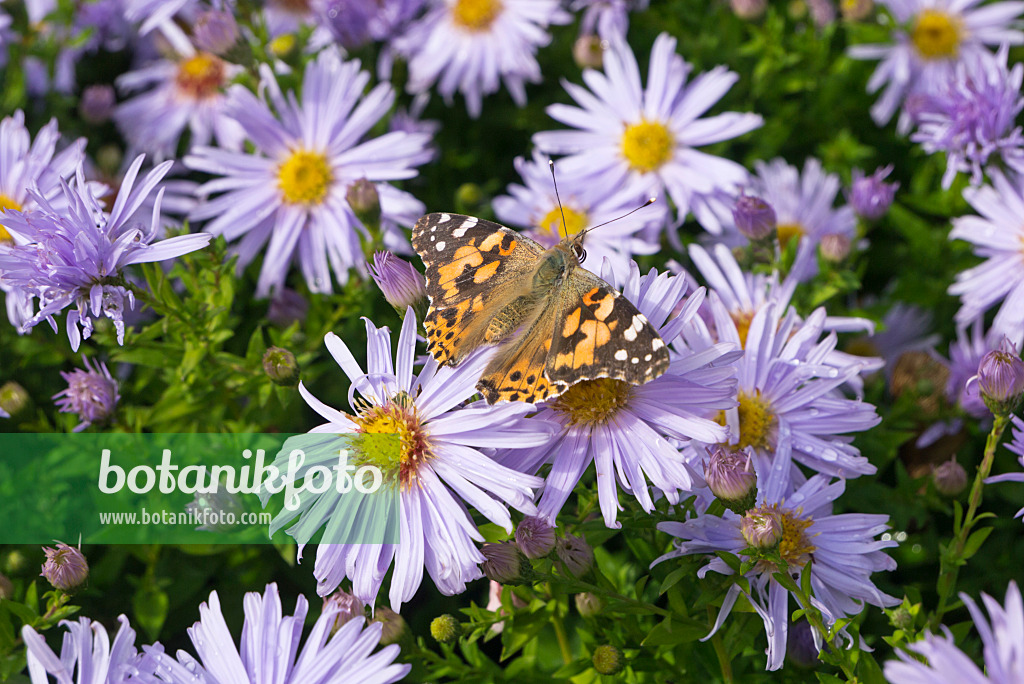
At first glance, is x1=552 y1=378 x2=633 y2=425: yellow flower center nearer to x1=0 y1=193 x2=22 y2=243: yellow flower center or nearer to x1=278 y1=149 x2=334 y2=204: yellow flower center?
x1=278 y1=149 x2=334 y2=204: yellow flower center

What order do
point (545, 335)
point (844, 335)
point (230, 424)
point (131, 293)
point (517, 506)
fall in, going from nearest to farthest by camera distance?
1. point (517, 506)
2. point (545, 335)
3. point (131, 293)
4. point (230, 424)
5. point (844, 335)

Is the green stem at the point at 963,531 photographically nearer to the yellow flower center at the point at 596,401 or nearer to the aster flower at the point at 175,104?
the yellow flower center at the point at 596,401

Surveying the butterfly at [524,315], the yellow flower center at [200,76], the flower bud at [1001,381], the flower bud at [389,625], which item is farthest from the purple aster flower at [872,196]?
the yellow flower center at [200,76]

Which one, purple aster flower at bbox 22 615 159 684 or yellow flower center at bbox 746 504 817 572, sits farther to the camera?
yellow flower center at bbox 746 504 817 572

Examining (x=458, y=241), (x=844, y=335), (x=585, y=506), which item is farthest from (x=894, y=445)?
(x=458, y=241)

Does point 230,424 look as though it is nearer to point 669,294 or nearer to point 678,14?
point 669,294

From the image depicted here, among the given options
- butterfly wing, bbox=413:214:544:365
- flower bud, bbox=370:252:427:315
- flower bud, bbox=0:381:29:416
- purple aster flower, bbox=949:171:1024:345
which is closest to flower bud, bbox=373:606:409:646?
butterfly wing, bbox=413:214:544:365
